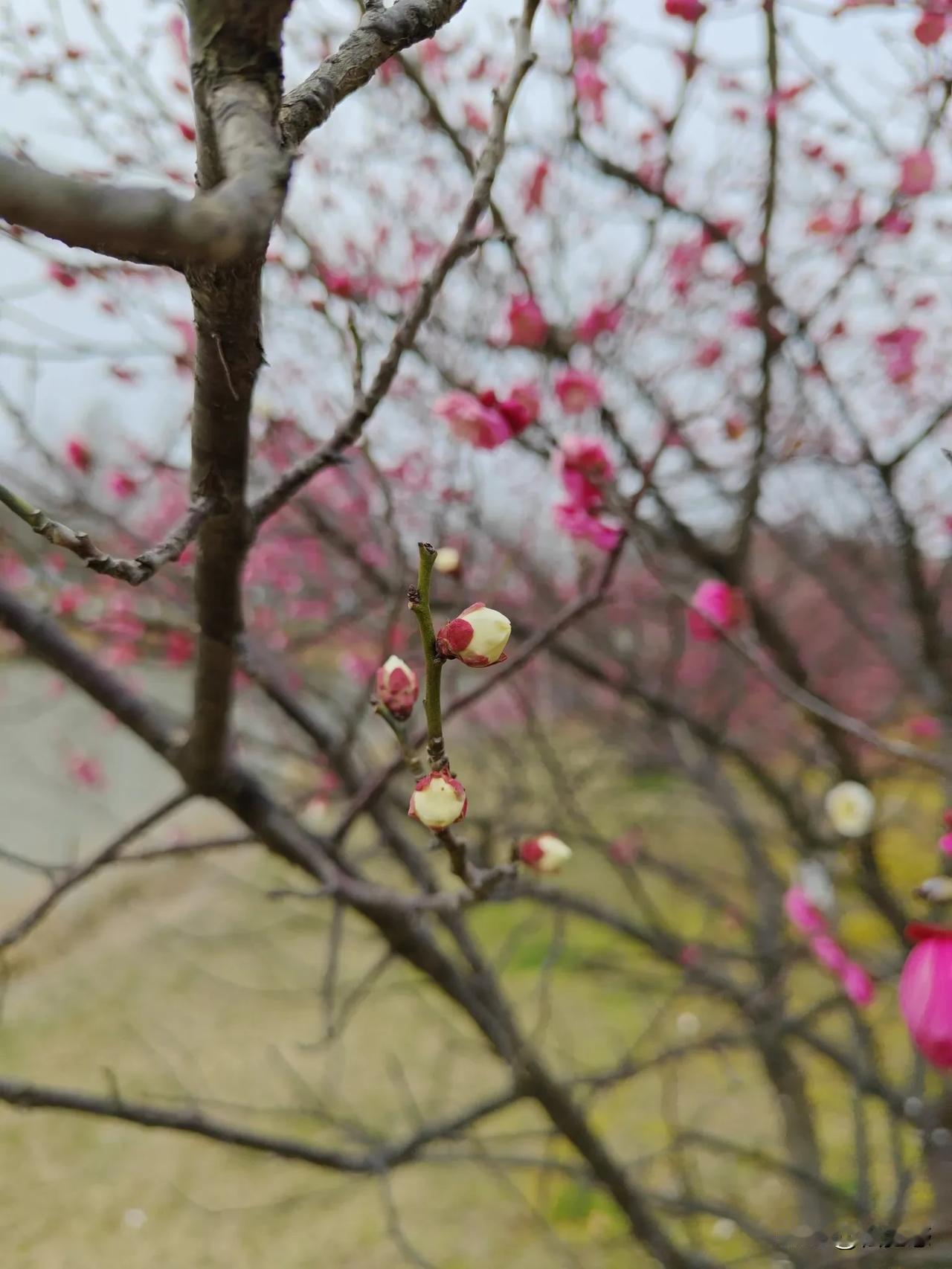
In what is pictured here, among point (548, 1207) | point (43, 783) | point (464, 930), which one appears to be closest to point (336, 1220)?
point (548, 1207)

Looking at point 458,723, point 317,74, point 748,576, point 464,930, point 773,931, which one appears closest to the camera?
point 317,74

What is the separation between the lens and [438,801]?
1.73 feet

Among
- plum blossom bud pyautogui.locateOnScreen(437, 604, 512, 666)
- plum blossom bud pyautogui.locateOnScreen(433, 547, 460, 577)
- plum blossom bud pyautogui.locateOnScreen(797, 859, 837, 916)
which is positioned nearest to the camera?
plum blossom bud pyautogui.locateOnScreen(437, 604, 512, 666)

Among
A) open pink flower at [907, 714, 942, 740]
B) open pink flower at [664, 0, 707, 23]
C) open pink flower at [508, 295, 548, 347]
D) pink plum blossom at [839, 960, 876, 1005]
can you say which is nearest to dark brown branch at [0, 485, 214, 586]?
open pink flower at [508, 295, 548, 347]

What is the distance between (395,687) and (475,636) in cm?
12

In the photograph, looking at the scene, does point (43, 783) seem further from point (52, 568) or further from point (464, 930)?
point (464, 930)

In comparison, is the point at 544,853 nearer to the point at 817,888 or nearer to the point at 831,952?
the point at 831,952

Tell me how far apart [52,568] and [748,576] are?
1663 millimetres

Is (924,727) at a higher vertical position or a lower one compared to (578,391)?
higher

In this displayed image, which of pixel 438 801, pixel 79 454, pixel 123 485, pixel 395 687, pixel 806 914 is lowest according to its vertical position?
pixel 438 801

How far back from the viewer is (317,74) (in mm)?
407

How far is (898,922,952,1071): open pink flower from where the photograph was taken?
61 centimetres

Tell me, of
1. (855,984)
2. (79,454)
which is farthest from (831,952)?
(79,454)

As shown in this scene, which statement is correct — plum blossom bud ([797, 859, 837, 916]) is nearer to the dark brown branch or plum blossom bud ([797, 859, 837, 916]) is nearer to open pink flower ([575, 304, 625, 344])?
open pink flower ([575, 304, 625, 344])
